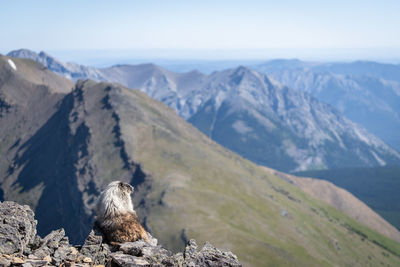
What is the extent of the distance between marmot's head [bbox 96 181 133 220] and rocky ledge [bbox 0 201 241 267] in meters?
1.76

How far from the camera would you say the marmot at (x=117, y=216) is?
69.2 feet

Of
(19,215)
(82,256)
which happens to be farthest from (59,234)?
(82,256)

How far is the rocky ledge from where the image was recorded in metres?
19.2

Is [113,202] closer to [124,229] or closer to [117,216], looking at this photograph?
[117,216]

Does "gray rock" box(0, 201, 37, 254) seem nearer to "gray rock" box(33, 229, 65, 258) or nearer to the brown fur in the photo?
"gray rock" box(33, 229, 65, 258)

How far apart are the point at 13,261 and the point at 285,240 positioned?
189 meters

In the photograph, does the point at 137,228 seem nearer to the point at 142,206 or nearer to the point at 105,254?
the point at 105,254

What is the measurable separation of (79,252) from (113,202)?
3.85 m

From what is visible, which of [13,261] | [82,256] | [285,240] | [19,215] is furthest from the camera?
[285,240]

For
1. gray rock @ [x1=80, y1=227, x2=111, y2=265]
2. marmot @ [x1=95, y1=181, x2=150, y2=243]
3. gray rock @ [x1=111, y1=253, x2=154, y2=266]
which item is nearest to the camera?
gray rock @ [x1=111, y1=253, x2=154, y2=266]

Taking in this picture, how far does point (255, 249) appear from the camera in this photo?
151750mm

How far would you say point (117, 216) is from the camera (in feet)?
68.8

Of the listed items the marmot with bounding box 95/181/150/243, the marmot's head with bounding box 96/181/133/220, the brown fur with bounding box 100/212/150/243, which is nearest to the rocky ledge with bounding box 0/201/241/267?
the brown fur with bounding box 100/212/150/243

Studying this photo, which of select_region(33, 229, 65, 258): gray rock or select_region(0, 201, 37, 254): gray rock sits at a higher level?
select_region(0, 201, 37, 254): gray rock
